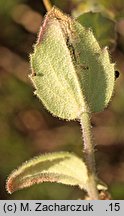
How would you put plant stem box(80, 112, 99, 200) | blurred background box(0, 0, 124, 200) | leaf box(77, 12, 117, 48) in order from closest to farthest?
plant stem box(80, 112, 99, 200) → leaf box(77, 12, 117, 48) → blurred background box(0, 0, 124, 200)

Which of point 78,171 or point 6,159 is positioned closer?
point 78,171

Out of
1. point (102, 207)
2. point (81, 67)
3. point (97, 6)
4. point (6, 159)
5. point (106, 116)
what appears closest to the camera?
point (81, 67)

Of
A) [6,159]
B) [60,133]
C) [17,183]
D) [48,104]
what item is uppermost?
[60,133]

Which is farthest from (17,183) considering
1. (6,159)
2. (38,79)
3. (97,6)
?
(6,159)

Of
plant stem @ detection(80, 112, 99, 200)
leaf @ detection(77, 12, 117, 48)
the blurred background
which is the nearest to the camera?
plant stem @ detection(80, 112, 99, 200)

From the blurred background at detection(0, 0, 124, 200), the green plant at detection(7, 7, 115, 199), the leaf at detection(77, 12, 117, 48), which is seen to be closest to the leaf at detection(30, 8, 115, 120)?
the green plant at detection(7, 7, 115, 199)

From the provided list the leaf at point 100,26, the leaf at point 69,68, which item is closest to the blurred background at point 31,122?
the leaf at point 100,26

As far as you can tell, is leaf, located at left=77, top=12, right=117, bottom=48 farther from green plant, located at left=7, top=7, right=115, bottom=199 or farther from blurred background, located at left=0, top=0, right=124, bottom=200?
blurred background, located at left=0, top=0, right=124, bottom=200

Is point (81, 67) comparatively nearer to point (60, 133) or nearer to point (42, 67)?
point (42, 67)

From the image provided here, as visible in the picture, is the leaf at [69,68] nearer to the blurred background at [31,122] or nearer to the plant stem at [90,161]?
the plant stem at [90,161]
